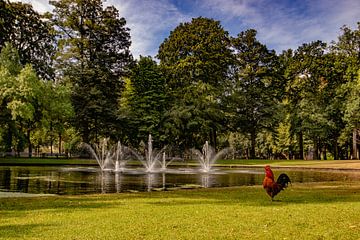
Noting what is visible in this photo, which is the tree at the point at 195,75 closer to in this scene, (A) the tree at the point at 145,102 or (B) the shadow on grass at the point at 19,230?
(A) the tree at the point at 145,102

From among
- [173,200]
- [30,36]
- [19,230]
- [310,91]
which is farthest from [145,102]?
[19,230]

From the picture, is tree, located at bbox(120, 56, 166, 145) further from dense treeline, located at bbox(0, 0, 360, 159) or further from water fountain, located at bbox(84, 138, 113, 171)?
water fountain, located at bbox(84, 138, 113, 171)

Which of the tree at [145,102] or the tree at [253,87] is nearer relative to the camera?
the tree at [145,102]

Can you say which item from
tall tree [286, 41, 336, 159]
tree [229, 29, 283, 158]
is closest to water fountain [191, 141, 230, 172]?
tree [229, 29, 283, 158]

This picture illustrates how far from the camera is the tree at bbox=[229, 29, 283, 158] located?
171ft

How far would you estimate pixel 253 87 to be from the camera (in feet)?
175

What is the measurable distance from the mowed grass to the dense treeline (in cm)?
2711

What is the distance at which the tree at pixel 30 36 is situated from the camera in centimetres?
4422

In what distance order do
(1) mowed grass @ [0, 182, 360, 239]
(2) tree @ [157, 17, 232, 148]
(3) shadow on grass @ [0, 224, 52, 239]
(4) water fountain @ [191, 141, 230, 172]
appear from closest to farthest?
(3) shadow on grass @ [0, 224, 52, 239] → (1) mowed grass @ [0, 182, 360, 239] → (4) water fountain @ [191, 141, 230, 172] → (2) tree @ [157, 17, 232, 148]

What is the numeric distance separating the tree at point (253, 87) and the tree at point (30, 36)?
2330 centimetres

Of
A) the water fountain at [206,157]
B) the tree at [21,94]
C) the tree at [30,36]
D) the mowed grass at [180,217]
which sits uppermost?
the tree at [30,36]

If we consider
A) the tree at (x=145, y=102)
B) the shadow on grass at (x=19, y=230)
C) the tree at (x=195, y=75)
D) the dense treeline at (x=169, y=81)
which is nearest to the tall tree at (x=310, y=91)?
the dense treeline at (x=169, y=81)

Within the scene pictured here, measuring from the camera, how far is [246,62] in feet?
183

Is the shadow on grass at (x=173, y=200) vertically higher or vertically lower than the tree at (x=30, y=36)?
lower
